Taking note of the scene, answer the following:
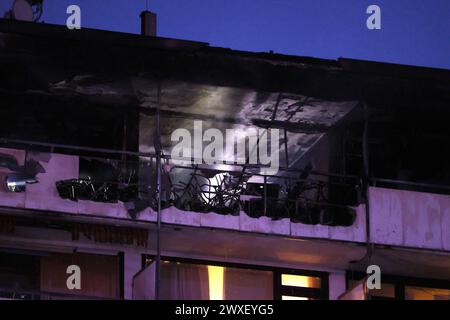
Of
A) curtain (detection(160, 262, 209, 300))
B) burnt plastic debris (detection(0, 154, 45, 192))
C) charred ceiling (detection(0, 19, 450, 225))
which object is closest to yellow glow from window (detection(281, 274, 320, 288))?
charred ceiling (detection(0, 19, 450, 225))

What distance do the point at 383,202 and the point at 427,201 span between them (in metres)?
0.88

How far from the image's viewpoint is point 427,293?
29.0 m

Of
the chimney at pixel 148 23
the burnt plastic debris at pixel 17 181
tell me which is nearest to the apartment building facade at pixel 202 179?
the burnt plastic debris at pixel 17 181

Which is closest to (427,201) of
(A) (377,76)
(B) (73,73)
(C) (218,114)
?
(A) (377,76)

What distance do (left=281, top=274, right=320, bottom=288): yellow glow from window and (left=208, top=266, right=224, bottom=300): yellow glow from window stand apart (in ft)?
4.20

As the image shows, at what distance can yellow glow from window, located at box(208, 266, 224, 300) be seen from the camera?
1076 inches

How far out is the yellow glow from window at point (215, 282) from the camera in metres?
27.3

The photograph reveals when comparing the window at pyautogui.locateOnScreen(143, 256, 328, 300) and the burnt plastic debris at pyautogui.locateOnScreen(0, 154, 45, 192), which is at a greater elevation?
the burnt plastic debris at pyautogui.locateOnScreen(0, 154, 45, 192)

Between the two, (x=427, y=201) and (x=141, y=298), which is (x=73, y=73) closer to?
(x=141, y=298)

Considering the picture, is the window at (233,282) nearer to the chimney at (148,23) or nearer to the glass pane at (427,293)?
the glass pane at (427,293)

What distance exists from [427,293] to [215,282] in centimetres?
445

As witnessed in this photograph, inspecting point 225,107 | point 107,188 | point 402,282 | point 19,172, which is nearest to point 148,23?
point 225,107

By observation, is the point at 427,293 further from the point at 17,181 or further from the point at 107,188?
the point at 17,181

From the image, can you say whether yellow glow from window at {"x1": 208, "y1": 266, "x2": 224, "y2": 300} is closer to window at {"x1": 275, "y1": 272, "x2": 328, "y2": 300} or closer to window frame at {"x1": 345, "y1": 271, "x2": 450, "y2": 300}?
window at {"x1": 275, "y1": 272, "x2": 328, "y2": 300}
